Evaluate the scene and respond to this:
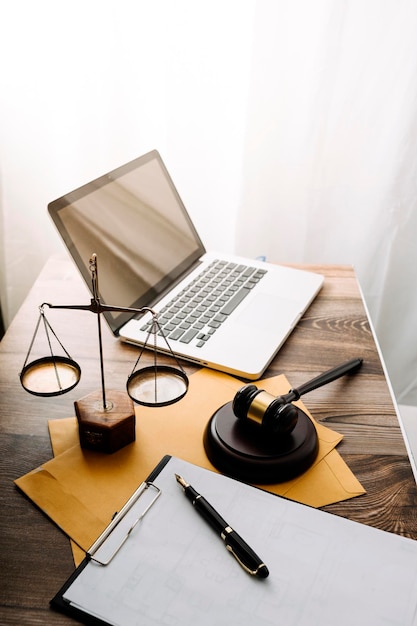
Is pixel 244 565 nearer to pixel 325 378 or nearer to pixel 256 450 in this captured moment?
pixel 256 450

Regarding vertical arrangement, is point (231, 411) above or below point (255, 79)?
below

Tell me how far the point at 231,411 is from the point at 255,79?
0.90 m

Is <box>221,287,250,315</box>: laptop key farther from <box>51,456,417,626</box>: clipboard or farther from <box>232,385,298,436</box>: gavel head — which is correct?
<box>51,456,417,626</box>: clipboard

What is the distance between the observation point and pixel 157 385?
791 mm

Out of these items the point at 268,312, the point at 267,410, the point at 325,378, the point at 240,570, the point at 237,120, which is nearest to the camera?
the point at 240,570

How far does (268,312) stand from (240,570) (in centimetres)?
51

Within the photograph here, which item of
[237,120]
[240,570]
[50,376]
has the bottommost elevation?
[240,570]

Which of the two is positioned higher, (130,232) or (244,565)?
(130,232)

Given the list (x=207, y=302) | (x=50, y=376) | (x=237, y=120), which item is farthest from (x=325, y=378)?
(x=237, y=120)

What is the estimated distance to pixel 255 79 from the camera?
1.44 m

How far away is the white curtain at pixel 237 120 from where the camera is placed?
4.56 ft

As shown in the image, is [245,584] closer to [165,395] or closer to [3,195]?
[165,395]

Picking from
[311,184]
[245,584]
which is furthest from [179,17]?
[245,584]

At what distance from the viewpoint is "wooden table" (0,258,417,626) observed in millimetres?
660
